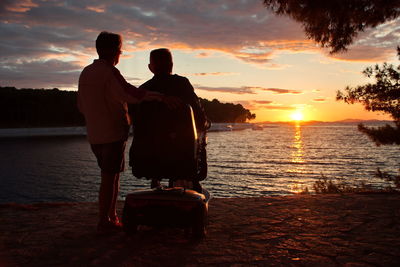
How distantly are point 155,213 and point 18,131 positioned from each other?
8085 centimetres

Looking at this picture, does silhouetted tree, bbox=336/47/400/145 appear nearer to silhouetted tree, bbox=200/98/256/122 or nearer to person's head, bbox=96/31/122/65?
person's head, bbox=96/31/122/65

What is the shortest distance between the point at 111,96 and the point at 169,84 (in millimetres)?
582

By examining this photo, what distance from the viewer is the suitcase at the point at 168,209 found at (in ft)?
10.9

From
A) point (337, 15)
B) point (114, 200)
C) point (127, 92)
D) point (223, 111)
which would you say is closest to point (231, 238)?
point (114, 200)

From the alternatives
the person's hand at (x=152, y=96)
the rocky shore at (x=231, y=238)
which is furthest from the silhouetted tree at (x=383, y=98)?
the person's hand at (x=152, y=96)

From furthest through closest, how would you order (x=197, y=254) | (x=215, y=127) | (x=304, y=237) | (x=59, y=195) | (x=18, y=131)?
(x=215, y=127) < (x=18, y=131) < (x=59, y=195) < (x=304, y=237) < (x=197, y=254)

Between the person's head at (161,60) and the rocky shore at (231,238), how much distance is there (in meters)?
1.73

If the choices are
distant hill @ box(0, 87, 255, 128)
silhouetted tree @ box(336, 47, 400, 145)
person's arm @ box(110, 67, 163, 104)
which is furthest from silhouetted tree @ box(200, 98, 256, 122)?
person's arm @ box(110, 67, 163, 104)

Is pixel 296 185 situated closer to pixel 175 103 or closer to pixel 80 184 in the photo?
pixel 80 184

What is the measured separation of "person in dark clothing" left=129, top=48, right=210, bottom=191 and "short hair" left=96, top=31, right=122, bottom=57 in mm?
363

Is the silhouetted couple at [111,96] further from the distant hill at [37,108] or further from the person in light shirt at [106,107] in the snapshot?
the distant hill at [37,108]

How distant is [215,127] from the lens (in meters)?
139

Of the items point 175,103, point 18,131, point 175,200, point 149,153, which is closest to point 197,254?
point 175,200

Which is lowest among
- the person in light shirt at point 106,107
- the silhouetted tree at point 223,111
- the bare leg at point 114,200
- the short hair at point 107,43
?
the bare leg at point 114,200
